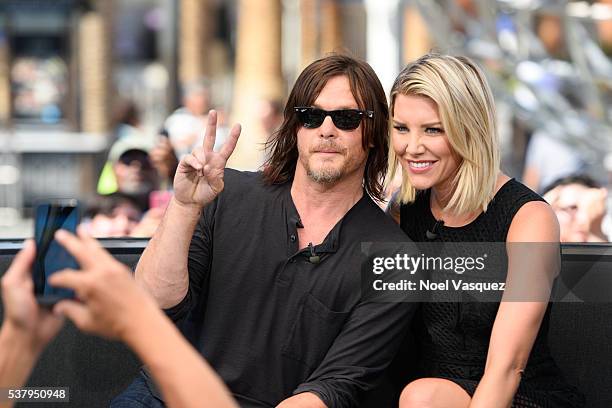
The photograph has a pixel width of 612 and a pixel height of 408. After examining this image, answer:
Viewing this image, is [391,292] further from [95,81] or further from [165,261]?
[95,81]

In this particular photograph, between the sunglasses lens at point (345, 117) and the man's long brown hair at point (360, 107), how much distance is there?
35 millimetres

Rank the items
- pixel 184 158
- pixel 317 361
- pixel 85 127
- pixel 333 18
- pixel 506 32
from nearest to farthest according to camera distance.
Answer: pixel 184 158 < pixel 317 361 < pixel 506 32 < pixel 85 127 < pixel 333 18

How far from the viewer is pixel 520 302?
292cm

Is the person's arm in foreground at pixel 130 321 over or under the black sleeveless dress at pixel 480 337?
over

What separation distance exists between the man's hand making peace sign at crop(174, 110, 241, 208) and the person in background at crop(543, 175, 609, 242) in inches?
85.3

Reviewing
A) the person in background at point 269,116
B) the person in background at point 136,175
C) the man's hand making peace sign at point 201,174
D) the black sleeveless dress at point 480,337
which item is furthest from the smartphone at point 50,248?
the person in background at point 269,116

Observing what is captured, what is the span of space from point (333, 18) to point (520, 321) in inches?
763

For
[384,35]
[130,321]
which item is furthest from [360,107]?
[384,35]

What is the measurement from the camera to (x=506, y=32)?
12.2 metres

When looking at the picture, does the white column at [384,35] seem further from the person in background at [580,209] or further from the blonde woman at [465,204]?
the blonde woman at [465,204]

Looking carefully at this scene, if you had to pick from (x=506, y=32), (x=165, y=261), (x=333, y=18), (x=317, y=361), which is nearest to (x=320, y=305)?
(x=317, y=361)

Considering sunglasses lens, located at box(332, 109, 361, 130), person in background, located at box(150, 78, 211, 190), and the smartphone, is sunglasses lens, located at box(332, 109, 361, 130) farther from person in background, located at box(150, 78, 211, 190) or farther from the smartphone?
person in background, located at box(150, 78, 211, 190)

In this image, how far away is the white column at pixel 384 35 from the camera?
1323 cm

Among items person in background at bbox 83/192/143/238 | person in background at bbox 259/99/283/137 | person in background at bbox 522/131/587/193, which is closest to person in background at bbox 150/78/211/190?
person in background at bbox 83/192/143/238
